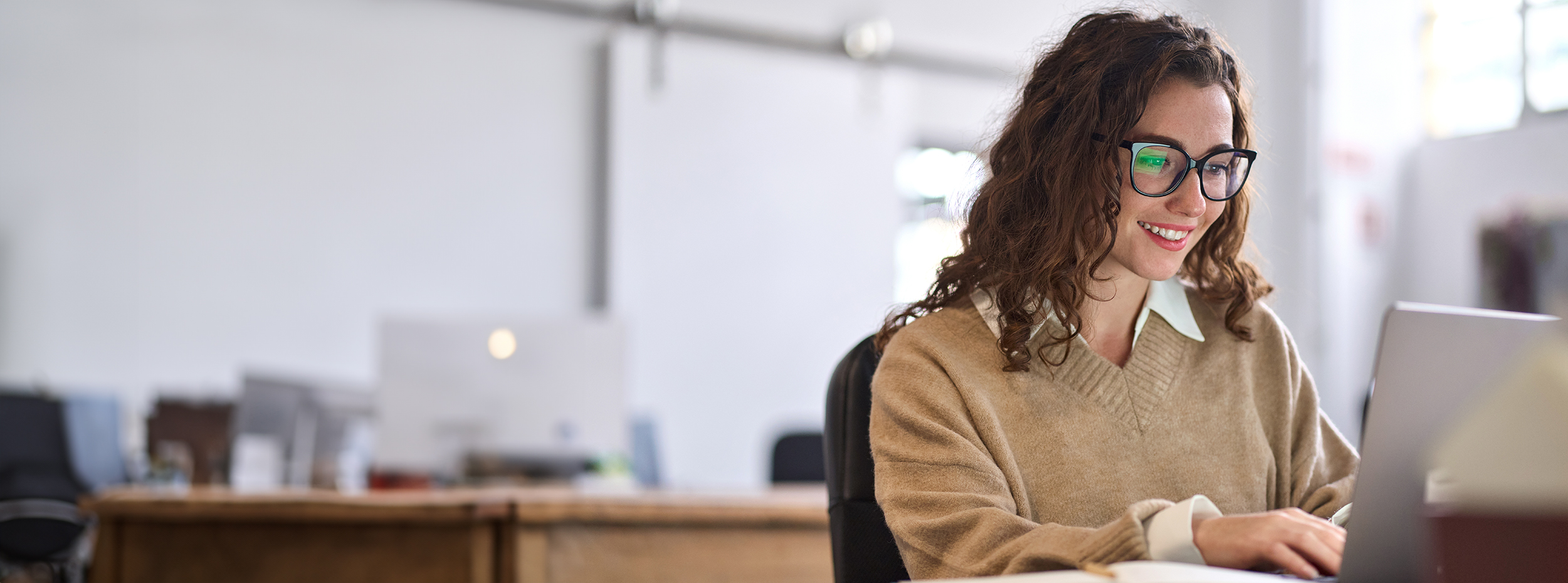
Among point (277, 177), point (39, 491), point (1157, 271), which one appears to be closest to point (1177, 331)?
point (1157, 271)

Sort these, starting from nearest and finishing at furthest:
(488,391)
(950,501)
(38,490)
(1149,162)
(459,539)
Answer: (950,501), (1149,162), (459,539), (488,391), (38,490)

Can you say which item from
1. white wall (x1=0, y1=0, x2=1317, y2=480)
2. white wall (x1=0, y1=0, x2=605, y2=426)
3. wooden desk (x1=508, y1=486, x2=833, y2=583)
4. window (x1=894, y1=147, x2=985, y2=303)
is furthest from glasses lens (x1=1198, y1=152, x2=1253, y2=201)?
window (x1=894, y1=147, x2=985, y2=303)

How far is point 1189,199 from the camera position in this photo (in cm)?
123

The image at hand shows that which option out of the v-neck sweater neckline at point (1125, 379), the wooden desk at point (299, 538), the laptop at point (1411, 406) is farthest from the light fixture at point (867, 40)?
the laptop at point (1411, 406)

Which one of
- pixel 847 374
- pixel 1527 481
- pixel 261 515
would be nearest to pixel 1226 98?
pixel 847 374

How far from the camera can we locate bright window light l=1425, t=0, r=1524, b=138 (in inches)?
222

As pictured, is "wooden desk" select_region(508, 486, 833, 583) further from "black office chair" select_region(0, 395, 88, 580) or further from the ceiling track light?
the ceiling track light

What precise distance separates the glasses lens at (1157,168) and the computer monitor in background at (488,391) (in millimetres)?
1855

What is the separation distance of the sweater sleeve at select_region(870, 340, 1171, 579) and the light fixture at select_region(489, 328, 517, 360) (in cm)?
171

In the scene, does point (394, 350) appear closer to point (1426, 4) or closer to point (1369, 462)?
point (1369, 462)

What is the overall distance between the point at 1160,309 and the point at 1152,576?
0.62 metres

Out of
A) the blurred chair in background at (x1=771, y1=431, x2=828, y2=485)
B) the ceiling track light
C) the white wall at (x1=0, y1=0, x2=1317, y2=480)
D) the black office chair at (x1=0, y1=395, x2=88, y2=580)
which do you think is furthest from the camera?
the ceiling track light

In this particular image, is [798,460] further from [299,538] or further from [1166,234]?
[1166,234]

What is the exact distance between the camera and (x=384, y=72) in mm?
4703
